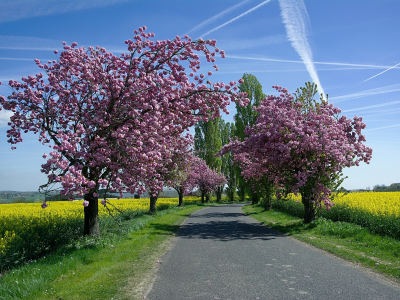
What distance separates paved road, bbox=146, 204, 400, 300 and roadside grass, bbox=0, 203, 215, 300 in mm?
575

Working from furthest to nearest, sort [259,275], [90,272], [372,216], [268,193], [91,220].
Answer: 1. [268,193]
2. [372,216]
3. [91,220]
4. [90,272]
5. [259,275]

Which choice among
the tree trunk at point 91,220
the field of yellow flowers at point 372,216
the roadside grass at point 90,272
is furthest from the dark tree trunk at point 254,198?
the tree trunk at point 91,220

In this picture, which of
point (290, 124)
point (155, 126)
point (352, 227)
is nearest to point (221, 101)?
point (155, 126)

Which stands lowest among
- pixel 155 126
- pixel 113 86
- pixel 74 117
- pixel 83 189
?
pixel 83 189

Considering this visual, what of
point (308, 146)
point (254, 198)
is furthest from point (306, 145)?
point (254, 198)

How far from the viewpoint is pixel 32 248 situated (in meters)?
10.7

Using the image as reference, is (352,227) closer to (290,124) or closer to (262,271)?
(290,124)

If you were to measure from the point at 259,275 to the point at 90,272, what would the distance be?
174 inches

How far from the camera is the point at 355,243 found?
11.2 meters

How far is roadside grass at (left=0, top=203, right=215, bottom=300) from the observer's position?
→ 244 inches

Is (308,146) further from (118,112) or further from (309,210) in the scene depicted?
(118,112)

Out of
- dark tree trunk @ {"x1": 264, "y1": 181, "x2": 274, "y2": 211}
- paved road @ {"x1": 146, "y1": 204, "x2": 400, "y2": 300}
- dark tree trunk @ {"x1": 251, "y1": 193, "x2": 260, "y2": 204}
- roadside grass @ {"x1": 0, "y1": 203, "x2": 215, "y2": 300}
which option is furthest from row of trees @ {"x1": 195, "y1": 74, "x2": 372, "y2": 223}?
dark tree trunk @ {"x1": 251, "y1": 193, "x2": 260, "y2": 204}

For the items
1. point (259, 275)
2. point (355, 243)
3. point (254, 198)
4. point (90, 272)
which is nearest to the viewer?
point (259, 275)

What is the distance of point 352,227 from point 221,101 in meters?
8.75
